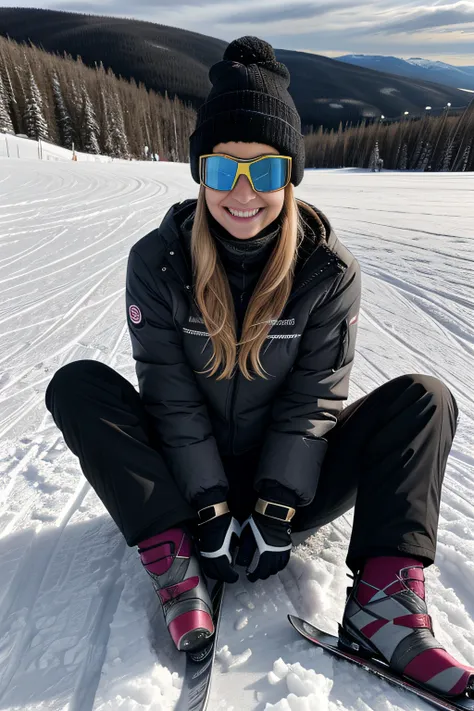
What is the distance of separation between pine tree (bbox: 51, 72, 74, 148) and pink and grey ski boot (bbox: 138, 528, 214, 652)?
54.1m

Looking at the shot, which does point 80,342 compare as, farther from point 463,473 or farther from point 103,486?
point 463,473

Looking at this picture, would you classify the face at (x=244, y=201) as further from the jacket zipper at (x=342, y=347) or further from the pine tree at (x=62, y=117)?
the pine tree at (x=62, y=117)

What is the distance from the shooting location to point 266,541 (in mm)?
1425

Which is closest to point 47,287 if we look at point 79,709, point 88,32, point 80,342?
point 80,342

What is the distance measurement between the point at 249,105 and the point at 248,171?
0.21 m

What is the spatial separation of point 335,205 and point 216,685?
10.1m

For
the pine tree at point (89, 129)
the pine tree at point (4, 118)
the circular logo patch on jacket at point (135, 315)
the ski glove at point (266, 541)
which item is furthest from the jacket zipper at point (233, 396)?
the pine tree at point (89, 129)

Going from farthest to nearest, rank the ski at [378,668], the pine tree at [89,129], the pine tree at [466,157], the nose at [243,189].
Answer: the pine tree at [89,129]
the pine tree at [466,157]
the nose at [243,189]
the ski at [378,668]

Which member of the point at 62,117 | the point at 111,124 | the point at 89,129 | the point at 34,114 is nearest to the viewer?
the point at 34,114

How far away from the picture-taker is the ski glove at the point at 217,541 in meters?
1.39

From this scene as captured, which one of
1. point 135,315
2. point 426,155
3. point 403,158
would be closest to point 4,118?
point 403,158

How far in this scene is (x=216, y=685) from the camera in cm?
120

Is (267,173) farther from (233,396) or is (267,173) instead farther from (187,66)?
(187,66)

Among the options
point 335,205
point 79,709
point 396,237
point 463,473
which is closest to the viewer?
point 79,709
